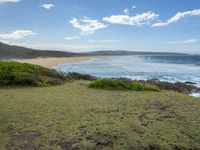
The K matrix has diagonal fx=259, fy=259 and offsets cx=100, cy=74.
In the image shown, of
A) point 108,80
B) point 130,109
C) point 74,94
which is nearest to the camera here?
point 130,109

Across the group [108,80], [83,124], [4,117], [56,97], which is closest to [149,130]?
[83,124]

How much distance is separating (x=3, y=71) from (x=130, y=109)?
5.03 metres

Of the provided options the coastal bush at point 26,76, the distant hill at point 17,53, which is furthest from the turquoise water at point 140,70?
the distant hill at point 17,53

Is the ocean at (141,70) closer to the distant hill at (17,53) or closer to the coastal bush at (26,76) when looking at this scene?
the coastal bush at (26,76)

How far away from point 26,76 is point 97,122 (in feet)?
15.2

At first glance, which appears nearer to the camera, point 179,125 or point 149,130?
point 149,130

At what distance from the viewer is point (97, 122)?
4.20 m

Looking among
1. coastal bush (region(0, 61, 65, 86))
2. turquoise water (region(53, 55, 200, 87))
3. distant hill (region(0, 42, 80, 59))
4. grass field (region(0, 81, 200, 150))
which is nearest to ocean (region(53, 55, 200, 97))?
turquoise water (region(53, 55, 200, 87))

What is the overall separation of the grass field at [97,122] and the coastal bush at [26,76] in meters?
1.78

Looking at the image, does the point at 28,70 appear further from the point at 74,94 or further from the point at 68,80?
the point at 74,94

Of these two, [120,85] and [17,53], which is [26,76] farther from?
[17,53]

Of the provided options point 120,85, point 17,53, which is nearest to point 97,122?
point 120,85

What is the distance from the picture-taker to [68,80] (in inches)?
362

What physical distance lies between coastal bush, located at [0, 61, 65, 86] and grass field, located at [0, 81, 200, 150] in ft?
5.84
